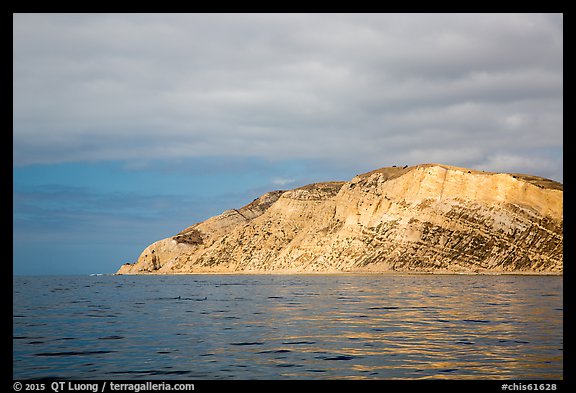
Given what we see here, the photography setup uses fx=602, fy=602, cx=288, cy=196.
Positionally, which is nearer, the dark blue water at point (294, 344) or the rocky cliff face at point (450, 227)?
the dark blue water at point (294, 344)

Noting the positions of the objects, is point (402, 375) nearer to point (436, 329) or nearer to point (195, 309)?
point (436, 329)

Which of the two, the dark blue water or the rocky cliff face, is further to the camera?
the rocky cliff face

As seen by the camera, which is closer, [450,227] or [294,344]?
[294,344]

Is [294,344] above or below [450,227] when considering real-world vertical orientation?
below

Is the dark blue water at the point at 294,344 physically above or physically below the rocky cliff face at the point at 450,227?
below

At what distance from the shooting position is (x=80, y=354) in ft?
80.3

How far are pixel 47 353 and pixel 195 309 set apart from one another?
24318 mm

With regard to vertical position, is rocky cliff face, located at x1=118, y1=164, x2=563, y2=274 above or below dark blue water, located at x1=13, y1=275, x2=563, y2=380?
above
